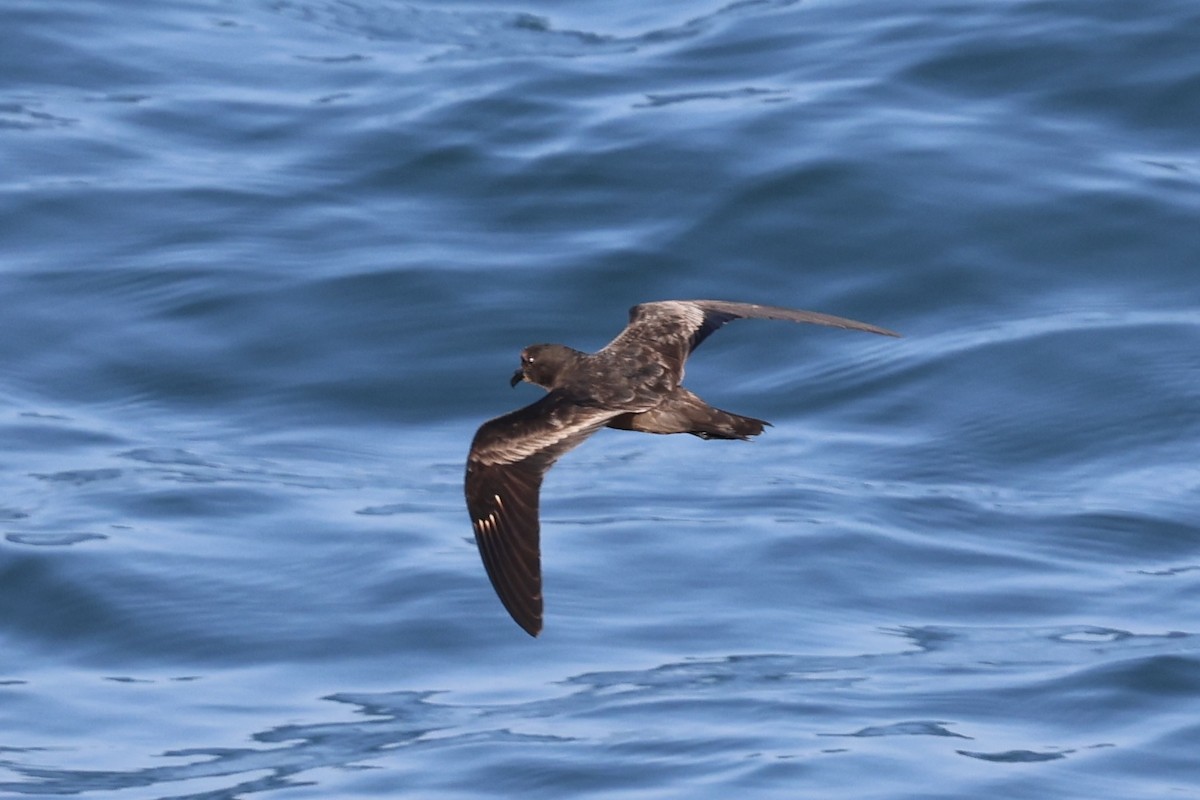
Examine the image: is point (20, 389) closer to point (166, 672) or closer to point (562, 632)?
point (166, 672)

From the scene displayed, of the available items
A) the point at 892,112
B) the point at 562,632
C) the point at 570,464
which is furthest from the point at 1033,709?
the point at 892,112

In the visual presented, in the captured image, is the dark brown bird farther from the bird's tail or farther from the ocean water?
the ocean water

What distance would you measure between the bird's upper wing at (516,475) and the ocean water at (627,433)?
2.74 metres

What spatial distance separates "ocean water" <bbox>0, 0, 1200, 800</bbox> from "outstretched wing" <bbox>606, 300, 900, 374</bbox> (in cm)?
224

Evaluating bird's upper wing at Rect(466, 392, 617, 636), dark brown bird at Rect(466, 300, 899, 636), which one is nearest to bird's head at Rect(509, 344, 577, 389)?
dark brown bird at Rect(466, 300, 899, 636)

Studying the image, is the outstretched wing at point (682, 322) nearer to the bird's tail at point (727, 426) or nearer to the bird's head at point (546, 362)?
the bird's head at point (546, 362)

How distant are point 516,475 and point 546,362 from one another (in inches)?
34.6

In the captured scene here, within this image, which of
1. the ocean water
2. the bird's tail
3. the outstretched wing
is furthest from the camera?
the ocean water

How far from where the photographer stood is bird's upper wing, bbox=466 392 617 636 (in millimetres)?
6562

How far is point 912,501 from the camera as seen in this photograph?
11.6 m

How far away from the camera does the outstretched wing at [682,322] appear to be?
7.79 m

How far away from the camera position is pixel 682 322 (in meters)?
8.22

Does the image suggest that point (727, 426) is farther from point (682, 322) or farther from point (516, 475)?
point (682, 322)

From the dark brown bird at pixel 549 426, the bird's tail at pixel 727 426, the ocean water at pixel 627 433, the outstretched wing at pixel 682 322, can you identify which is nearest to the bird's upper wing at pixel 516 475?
the dark brown bird at pixel 549 426
